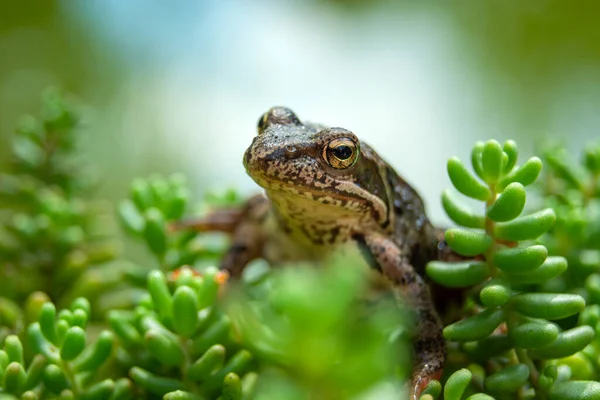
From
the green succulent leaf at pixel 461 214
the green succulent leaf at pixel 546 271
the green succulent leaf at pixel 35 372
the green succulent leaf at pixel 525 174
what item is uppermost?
the green succulent leaf at pixel 525 174

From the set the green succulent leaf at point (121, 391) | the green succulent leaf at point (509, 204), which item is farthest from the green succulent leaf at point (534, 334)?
the green succulent leaf at point (121, 391)

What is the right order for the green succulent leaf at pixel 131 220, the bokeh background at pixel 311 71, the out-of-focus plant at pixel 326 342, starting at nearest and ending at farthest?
1. the out-of-focus plant at pixel 326 342
2. the green succulent leaf at pixel 131 220
3. the bokeh background at pixel 311 71

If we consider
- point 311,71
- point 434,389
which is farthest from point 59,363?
point 311,71

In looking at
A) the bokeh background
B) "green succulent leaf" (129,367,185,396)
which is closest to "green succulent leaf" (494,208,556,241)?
"green succulent leaf" (129,367,185,396)

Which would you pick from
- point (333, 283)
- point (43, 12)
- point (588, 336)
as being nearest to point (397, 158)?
point (43, 12)

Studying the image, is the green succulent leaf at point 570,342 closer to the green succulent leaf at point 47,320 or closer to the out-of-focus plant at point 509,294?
the out-of-focus plant at point 509,294
